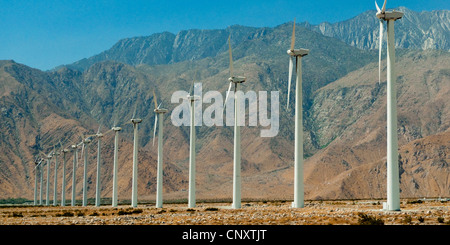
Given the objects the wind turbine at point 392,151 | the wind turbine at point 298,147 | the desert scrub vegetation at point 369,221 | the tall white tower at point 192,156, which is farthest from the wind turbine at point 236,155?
the desert scrub vegetation at point 369,221

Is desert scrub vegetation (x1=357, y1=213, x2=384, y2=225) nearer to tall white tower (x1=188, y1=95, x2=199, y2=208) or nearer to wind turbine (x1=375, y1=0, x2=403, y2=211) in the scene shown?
wind turbine (x1=375, y1=0, x2=403, y2=211)

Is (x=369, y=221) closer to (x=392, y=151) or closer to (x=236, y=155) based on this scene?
(x=392, y=151)

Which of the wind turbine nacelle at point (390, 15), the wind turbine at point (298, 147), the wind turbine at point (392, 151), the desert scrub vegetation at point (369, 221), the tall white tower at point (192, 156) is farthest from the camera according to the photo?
the tall white tower at point (192, 156)

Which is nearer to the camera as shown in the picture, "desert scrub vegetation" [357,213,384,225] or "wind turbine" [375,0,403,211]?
"desert scrub vegetation" [357,213,384,225]

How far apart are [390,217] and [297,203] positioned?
16870 millimetres

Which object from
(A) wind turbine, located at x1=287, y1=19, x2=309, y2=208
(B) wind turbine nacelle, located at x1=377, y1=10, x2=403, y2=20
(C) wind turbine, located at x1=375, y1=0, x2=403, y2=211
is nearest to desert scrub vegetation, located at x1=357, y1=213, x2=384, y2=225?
(C) wind turbine, located at x1=375, y1=0, x2=403, y2=211

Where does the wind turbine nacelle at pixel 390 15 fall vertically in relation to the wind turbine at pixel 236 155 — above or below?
above

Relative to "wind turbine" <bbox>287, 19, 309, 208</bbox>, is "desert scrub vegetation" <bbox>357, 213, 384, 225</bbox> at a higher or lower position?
lower

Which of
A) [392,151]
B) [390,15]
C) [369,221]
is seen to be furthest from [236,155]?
[369,221]

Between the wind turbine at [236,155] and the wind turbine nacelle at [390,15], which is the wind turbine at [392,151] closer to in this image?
the wind turbine nacelle at [390,15]
